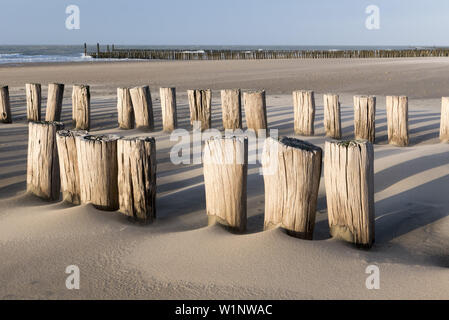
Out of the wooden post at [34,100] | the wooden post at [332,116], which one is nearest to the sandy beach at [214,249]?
the wooden post at [332,116]

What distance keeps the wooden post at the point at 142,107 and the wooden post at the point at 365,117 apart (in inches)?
125

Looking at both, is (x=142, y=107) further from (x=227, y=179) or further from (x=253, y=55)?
(x=253, y=55)

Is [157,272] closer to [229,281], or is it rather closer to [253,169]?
[229,281]

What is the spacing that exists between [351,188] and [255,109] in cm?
409

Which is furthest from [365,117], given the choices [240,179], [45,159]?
[45,159]

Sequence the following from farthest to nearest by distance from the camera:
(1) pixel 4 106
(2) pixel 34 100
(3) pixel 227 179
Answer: (2) pixel 34 100 → (1) pixel 4 106 → (3) pixel 227 179

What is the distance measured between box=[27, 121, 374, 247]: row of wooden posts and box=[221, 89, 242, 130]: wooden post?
143 inches

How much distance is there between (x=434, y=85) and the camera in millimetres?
14555

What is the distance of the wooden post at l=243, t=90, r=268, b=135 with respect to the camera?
7156mm

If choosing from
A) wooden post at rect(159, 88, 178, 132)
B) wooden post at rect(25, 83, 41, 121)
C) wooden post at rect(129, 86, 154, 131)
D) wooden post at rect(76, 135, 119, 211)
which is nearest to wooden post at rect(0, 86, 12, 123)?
wooden post at rect(25, 83, 41, 121)

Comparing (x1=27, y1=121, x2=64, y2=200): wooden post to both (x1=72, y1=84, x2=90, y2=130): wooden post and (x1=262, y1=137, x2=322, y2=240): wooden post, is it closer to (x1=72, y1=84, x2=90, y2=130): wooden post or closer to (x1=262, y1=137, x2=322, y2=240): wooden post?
(x1=262, y1=137, x2=322, y2=240): wooden post

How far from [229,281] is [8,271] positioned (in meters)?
1.34

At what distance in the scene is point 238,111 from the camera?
740 cm

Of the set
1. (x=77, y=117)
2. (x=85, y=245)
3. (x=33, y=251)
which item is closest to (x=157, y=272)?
(x=85, y=245)
